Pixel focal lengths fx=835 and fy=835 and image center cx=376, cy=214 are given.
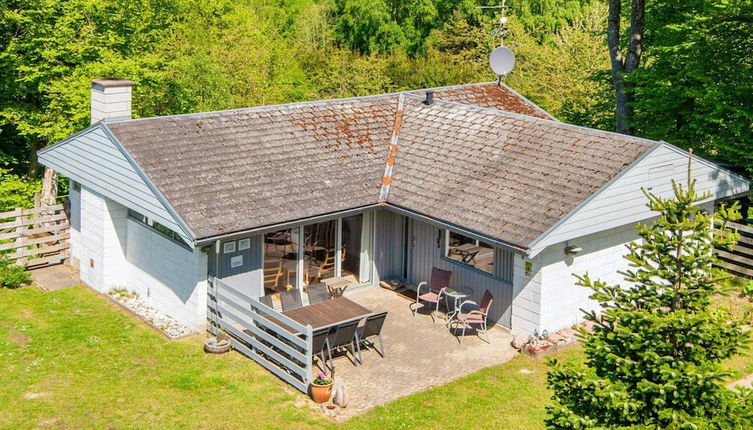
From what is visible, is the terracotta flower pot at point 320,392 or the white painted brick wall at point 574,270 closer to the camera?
the terracotta flower pot at point 320,392

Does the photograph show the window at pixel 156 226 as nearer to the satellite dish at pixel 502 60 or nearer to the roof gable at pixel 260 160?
the roof gable at pixel 260 160

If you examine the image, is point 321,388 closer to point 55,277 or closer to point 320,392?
point 320,392

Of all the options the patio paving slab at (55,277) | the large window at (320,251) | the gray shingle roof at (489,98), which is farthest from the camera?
the gray shingle roof at (489,98)

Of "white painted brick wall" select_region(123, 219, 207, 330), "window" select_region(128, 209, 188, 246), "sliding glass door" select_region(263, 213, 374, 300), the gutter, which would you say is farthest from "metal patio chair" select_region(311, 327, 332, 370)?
"window" select_region(128, 209, 188, 246)

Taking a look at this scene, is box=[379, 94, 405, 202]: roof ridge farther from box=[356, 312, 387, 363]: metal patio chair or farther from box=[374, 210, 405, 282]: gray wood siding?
box=[356, 312, 387, 363]: metal patio chair

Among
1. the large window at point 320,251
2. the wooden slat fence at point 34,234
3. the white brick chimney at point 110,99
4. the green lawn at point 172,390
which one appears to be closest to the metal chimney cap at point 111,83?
the white brick chimney at point 110,99

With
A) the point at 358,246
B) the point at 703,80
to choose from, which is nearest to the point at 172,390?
the point at 358,246

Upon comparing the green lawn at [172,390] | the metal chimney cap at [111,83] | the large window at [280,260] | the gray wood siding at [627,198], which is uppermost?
the metal chimney cap at [111,83]
